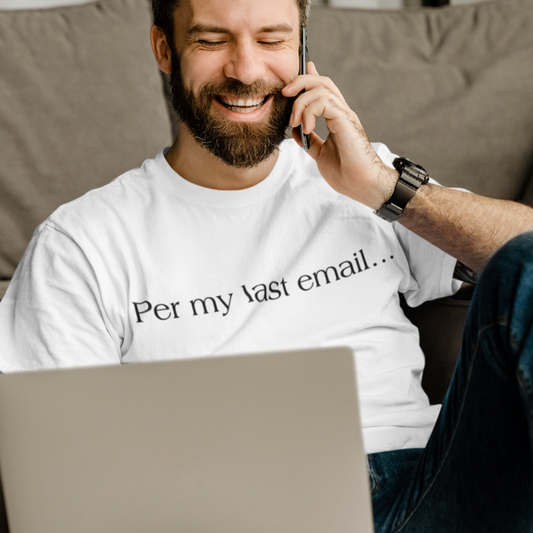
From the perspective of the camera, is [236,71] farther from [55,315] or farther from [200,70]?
[55,315]

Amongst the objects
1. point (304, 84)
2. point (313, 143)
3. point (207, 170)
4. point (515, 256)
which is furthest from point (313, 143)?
point (515, 256)

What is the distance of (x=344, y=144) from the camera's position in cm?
112

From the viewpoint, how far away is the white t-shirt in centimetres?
102

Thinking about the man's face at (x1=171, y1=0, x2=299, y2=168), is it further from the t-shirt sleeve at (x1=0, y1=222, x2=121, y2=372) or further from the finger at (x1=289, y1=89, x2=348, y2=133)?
the t-shirt sleeve at (x1=0, y1=222, x2=121, y2=372)

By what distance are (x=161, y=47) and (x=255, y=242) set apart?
0.50 meters

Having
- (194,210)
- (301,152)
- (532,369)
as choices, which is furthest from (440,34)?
(532,369)

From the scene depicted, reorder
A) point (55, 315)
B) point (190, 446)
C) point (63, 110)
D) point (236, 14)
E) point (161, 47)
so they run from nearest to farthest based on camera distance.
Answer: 1. point (190, 446)
2. point (55, 315)
3. point (236, 14)
4. point (161, 47)
5. point (63, 110)

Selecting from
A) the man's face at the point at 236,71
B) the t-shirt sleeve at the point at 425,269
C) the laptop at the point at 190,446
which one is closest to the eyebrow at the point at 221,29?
the man's face at the point at 236,71

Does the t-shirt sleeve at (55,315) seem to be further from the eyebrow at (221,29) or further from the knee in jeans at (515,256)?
the knee in jeans at (515,256)

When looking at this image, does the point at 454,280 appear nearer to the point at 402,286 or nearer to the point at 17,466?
the point at 402,286

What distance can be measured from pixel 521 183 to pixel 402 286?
0.69 m

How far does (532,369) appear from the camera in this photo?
66 centimetres

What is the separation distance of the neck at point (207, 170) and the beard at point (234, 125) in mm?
14

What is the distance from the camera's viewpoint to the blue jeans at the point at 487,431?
2.24 ft
